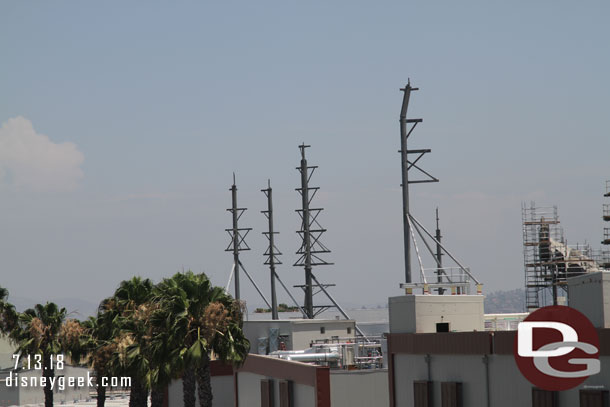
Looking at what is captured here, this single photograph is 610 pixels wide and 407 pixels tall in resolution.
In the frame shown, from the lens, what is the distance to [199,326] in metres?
41.6

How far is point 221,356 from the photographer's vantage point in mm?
41625

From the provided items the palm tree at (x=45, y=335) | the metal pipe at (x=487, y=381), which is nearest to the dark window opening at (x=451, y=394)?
the metal pipe at (x=487, y=381)

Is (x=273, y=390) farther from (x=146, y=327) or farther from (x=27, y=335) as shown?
(x=27, y=335)

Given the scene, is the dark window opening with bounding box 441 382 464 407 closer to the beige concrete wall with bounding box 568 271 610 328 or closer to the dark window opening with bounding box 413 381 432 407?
the dark window opening with bounding box 413 381 432 407

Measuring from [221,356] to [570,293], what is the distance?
701 inches

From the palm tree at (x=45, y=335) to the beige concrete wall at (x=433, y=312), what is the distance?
33600 mm

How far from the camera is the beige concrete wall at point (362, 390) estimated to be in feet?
136

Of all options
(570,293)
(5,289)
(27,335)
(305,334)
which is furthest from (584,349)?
(5,289)

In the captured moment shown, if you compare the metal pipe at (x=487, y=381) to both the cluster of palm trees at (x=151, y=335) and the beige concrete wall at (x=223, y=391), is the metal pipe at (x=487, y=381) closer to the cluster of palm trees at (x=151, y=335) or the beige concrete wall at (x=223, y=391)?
the cluster of palm trees at (x=151, y=335)

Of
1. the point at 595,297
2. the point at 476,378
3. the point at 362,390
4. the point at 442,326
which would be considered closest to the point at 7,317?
the point at 362,390

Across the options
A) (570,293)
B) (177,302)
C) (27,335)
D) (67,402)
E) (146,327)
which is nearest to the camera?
(570,293)

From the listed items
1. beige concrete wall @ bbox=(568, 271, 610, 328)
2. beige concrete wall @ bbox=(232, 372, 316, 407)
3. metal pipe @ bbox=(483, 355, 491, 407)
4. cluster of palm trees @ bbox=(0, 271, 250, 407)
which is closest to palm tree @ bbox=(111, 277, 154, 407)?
cluster of palm trees @ bbox=(0, 271, 250, 407)

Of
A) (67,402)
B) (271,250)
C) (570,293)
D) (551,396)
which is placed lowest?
(67,402)
